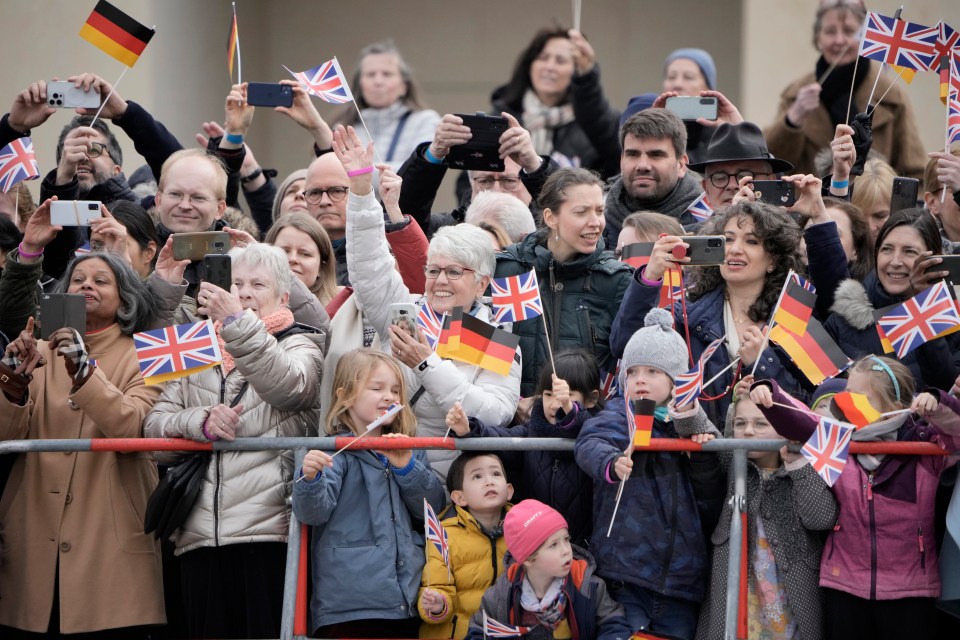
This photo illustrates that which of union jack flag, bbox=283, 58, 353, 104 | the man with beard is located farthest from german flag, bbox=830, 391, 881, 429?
union jack flag, bbox=283, 58, 353, 104

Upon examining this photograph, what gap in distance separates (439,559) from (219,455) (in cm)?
98

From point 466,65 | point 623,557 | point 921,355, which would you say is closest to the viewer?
point 623,557

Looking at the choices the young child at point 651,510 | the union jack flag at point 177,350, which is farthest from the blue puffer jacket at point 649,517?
the union jack flag at point 177,350

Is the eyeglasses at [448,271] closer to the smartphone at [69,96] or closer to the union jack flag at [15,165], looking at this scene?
the smartphone at [69,96]

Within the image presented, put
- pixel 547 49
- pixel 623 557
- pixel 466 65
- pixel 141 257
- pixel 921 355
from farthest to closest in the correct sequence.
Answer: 1. pixel 466 65
2. pixel 547 49
3. pixel 141 257
4. pixel 921 355
5. pixel 623 557

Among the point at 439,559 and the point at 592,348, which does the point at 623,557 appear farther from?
the point at 592,348

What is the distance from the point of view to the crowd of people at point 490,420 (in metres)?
6.22

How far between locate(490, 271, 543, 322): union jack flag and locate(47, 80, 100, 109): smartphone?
8.16 ft

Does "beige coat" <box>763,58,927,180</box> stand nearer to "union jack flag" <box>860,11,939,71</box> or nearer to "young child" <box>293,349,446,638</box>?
"union jack flag" <box>860,11,939,71</box>

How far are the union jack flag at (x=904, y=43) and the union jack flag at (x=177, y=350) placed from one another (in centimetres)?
367

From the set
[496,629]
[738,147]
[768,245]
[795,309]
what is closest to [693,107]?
[738,147]

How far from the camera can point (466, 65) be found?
45.2ft

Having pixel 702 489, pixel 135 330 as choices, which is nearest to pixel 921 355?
pixel 702 489

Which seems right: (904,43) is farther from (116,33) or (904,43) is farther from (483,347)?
(116,33)
